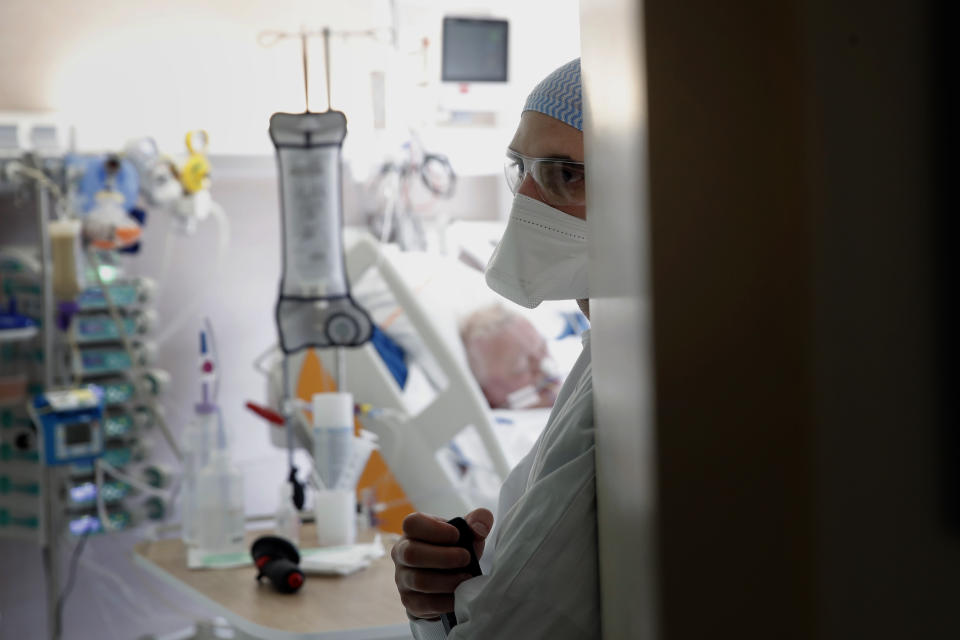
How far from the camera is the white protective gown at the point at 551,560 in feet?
2.54

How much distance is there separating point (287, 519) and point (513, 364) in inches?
51.7

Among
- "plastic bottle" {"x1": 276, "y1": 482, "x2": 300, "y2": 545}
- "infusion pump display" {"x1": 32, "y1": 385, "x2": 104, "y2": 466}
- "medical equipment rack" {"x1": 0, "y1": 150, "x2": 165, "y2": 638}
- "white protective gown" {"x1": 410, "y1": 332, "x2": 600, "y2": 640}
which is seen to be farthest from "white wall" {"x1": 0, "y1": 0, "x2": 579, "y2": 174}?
"white protective gown" {"x1": 410, "y1": 332, "x2": 600, "y2": 640}

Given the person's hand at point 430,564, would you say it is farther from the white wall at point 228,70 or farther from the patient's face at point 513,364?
the white wall at point 228,70

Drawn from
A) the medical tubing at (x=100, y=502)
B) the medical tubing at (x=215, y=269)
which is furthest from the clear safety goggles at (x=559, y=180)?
the medical tubing at (x=215, y=269)

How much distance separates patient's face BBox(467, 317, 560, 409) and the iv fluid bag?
101 centimetres

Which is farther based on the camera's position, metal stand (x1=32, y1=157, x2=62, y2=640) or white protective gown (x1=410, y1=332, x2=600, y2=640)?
metal stand (x1=32, y1=157, x2=62, y2=640)

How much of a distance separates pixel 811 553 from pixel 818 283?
13cm

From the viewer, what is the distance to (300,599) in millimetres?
1617

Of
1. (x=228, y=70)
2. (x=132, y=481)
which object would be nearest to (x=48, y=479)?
(x=132, y=481)

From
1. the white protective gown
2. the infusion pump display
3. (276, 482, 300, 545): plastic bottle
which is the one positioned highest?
the white protective gown

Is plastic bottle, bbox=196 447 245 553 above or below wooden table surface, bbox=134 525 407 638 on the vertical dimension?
above

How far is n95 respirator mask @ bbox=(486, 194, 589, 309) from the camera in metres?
1.23

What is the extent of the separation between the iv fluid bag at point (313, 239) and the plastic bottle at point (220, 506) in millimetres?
386

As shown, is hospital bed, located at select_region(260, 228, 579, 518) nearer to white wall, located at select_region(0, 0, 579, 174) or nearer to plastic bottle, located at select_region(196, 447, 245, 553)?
plastic bottle, located at select_region(196, 447, 245, 553)
